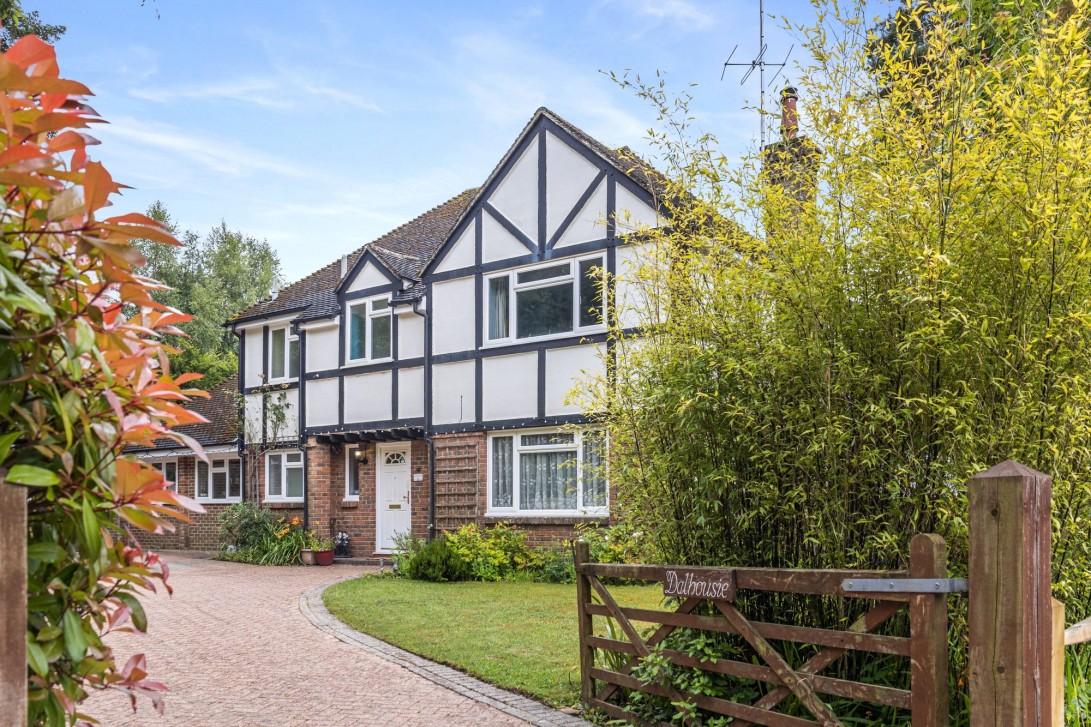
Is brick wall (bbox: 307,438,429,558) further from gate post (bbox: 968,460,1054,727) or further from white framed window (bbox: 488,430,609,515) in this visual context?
gate post (bbox: 968,460,1054,727)

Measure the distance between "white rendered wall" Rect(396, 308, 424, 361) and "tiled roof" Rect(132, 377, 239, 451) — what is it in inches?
226

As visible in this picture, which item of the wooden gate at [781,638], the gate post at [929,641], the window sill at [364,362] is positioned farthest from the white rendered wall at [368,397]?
the gate post at [929,641]

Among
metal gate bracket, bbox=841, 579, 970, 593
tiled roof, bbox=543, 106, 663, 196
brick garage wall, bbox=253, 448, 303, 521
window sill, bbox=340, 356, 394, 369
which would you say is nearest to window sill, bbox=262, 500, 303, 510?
brick garage wall, bbox=253, 448, 303, 521

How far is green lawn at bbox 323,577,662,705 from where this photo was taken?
277 inches

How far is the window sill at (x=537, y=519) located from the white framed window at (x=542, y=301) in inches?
118

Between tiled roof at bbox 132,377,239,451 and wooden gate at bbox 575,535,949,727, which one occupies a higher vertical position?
tiled roof at bbox 132,377,239,451

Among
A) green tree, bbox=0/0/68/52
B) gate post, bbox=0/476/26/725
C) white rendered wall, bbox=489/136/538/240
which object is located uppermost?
green tree, bbox=0/0/68/52

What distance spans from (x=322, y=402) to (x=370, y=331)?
6.47 feet

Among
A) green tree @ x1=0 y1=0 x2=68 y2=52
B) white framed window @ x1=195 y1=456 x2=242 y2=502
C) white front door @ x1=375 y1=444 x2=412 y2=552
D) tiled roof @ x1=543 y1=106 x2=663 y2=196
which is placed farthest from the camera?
white framed window @ x1=195 y1=456 x2=242 y2=502

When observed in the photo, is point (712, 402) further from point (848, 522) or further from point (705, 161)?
point (705, 161)

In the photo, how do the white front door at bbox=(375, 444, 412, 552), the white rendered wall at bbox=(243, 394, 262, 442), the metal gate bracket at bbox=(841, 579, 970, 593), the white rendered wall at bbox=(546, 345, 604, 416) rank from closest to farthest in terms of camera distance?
the metal gate bracket at bbox=(841, 579, 970, 593) → the white rendered wall at bbox=(546, 345, 604, 416) → the white front door at bbox=(375, 444, 412, 552) → the white rendered wall at bbox=(243, 394, 262, 442)

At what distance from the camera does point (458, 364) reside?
54.6ft

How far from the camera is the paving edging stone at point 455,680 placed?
584cm

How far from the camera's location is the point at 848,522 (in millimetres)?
4547
